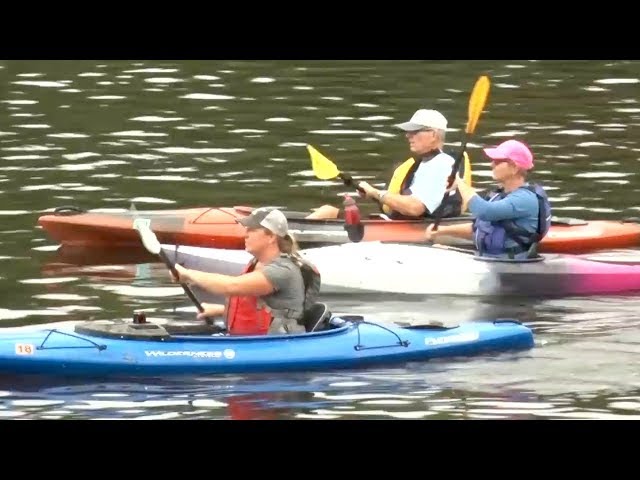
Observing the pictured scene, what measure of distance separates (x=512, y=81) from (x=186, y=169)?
693 centimetres

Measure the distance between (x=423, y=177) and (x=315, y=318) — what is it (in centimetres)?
366

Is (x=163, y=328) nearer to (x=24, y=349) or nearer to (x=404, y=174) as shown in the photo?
(x=24, y=349)

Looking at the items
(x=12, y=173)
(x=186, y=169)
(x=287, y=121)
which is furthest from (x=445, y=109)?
(x=12, y=173)

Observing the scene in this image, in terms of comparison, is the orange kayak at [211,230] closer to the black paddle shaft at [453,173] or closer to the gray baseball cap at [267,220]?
the black paddle shaft at [453,173]

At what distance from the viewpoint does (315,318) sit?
43.3 feet

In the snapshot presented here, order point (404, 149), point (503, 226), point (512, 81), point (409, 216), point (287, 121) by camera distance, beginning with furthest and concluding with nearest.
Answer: point (512, 81)
point (287, 121)
point (404, 149)
point (409, 216)
point (503, 226)

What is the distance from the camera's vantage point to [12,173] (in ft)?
68.8

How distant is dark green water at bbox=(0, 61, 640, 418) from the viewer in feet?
41.6

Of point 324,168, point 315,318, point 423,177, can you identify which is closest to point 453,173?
point 423,177

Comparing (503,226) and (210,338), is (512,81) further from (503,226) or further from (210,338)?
(210,338)

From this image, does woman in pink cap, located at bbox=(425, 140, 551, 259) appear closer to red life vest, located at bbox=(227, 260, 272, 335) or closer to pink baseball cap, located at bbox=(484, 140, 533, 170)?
pink baseball cap, located at bbox=(484, 140, 533, 170)

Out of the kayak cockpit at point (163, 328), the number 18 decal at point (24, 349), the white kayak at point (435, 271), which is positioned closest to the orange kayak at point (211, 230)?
the white kayak at point (435, 271)

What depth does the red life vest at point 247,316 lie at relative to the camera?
12.9 m

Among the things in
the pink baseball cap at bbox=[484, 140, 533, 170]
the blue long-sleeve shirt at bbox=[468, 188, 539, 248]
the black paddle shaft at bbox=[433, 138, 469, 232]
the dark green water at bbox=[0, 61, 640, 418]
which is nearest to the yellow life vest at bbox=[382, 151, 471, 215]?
the black paddle shaft at bbox=[433, 138, 469, 232]
